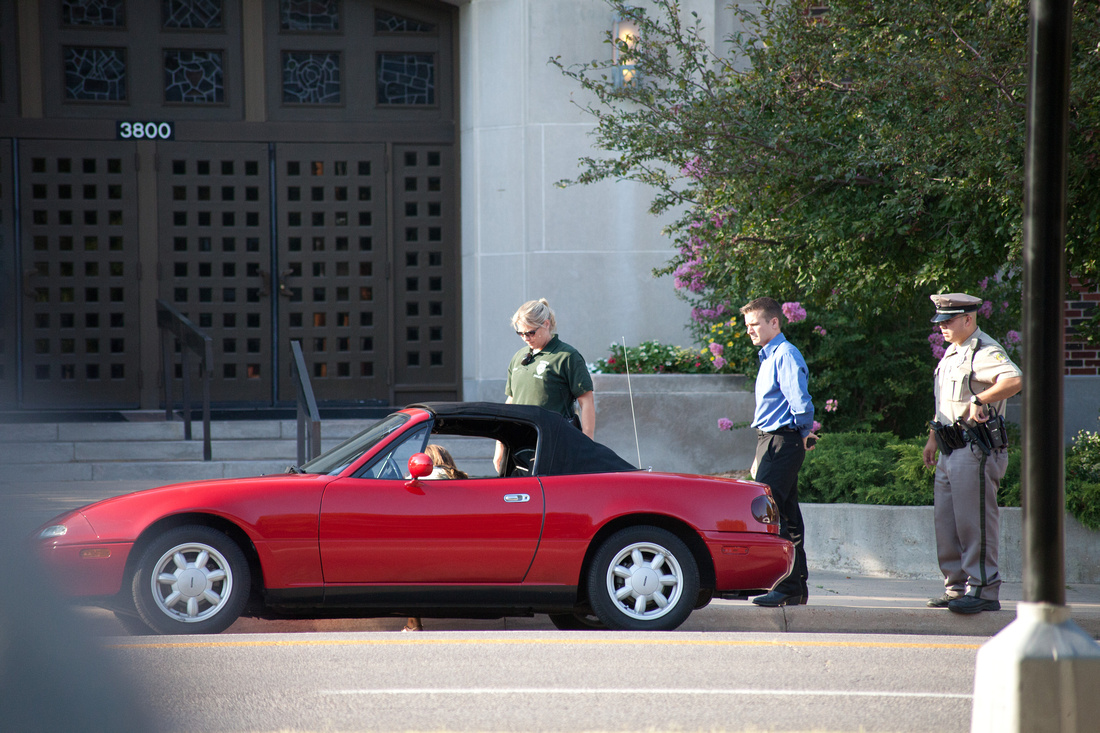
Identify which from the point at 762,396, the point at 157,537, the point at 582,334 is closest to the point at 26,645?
the point at 157,537

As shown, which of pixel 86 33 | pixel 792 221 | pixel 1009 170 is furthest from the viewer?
pixel 86 33

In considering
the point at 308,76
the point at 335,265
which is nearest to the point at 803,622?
the point at 335,265

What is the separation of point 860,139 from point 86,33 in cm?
1100

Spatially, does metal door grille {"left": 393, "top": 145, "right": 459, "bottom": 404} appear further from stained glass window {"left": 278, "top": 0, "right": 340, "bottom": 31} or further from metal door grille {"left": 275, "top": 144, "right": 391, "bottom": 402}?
stained glass window {"left": 278, "top": 0, "right": 340, "bottom": 31}

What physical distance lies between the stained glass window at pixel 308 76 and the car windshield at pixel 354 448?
31.9 feet

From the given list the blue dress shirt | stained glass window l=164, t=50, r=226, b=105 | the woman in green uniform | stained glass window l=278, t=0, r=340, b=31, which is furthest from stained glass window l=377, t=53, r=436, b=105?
the blue dress shirt

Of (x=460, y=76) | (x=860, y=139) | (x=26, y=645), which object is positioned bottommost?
(x=26, y=645)

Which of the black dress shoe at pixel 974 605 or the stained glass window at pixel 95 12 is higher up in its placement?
the stained glass window at pixel 95 12

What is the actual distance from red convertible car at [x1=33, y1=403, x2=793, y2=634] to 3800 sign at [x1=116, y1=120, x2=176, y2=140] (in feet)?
31.6

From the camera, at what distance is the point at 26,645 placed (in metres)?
1.85

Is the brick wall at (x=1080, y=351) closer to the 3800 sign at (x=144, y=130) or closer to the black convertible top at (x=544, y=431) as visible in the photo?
the black convertible top at (x=544, y=431)

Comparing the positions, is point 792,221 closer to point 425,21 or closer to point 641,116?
point 641,116

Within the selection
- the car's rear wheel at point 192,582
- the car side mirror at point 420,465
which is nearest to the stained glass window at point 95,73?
the car's rear wheel at point 192,582

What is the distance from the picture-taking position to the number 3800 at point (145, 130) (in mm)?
14805
